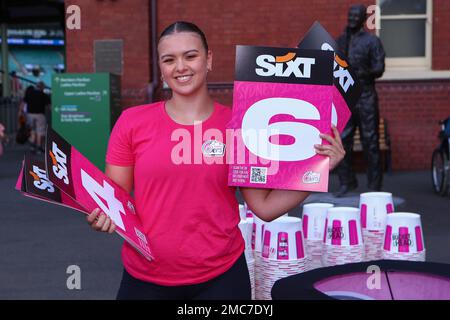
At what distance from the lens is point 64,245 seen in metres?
7.23

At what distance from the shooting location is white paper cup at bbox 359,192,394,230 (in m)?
3.84

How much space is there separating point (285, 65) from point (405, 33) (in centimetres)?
1207

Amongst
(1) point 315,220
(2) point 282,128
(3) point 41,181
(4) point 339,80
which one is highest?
(4) point 339,80

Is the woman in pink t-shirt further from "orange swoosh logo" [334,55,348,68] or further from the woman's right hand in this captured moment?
"orange swoosh logo" [334,55,348,68]

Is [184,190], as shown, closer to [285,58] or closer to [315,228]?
[285,58]

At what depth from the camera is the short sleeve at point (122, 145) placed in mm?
2590

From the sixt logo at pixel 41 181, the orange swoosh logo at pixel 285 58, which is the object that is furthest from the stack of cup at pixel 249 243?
the sixt logo at pixel 41 181

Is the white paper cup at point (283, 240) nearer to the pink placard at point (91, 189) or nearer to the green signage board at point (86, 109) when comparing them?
the pink placard at point (91, 189)

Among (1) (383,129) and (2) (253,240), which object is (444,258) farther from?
(1) (383,129)

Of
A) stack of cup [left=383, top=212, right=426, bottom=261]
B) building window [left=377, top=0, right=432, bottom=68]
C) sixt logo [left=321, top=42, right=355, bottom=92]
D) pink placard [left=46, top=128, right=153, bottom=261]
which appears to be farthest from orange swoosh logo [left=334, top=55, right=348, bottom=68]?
building window [left=377, top=0, right=432, bottom=68]

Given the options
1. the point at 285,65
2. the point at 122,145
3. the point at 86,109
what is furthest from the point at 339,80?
the point at 86,109

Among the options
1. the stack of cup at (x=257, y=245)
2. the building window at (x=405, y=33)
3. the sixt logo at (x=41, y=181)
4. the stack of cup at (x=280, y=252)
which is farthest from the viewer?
the building window at (x=405, y=33)

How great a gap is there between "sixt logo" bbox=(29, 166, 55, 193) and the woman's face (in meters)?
0.62

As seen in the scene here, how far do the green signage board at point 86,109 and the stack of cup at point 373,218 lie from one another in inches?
368
